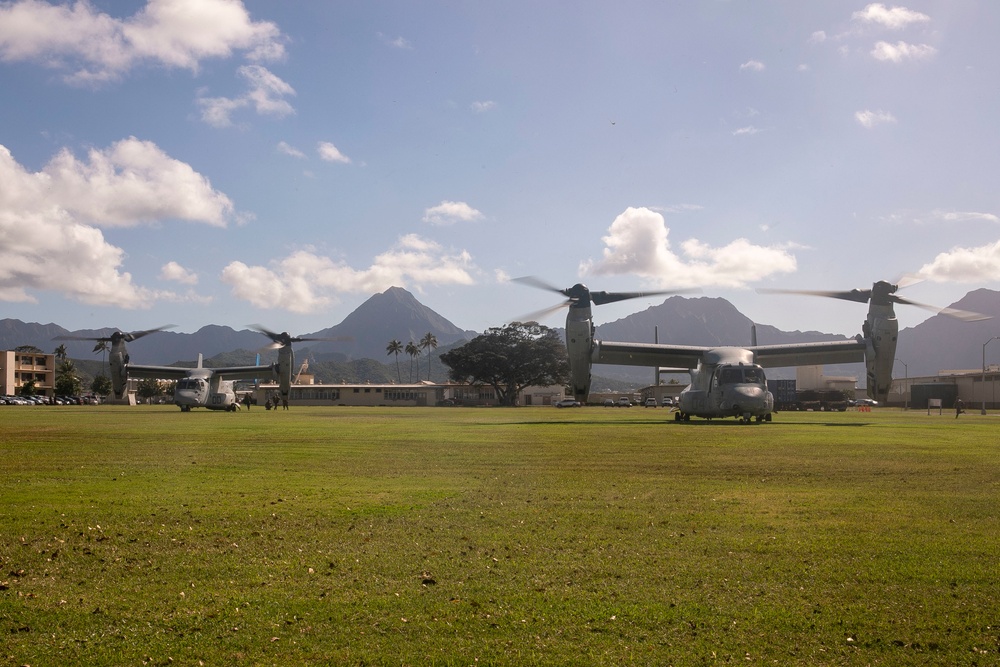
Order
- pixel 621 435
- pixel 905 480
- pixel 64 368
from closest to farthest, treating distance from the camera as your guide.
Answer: pixel 905 480
pixel 621 435
pixel 64 368

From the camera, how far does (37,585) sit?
7.14 meters

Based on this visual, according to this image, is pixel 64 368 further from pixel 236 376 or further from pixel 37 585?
pixel 37 585

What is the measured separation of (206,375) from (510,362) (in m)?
75.6

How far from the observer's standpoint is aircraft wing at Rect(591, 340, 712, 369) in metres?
44.0

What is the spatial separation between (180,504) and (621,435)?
19632 mm

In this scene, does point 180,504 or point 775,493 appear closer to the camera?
point 180,504

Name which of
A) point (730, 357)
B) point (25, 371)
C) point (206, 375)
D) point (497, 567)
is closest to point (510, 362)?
point (206, 375)

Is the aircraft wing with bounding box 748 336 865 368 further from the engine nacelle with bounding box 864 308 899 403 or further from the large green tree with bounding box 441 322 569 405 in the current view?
the large green tree with bounding box 441 322 569 405

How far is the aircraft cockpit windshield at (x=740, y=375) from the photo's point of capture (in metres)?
37.8

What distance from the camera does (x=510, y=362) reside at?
136m

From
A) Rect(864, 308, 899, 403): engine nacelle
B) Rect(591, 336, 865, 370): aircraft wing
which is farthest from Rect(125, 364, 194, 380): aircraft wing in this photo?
Rect(864, 308, 899, 403): engine nacelle

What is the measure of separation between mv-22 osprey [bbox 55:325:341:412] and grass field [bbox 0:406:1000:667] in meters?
49.5

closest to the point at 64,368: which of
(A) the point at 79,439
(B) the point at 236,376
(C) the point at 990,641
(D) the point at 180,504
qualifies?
(B) the point at 236,376

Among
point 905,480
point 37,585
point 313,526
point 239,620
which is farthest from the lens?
point 905,480
